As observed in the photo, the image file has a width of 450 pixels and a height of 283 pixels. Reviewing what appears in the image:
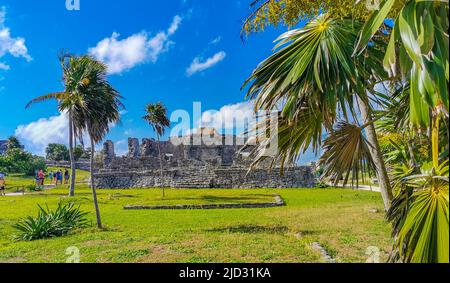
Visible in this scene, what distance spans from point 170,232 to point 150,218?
2859 millimetres

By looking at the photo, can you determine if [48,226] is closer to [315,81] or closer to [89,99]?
[89,99]

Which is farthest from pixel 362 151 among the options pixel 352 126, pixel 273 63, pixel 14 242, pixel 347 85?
pixel 14 242

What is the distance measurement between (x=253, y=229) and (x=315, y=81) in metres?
6.41

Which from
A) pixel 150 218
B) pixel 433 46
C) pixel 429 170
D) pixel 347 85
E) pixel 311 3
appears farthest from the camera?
pixel 150 218

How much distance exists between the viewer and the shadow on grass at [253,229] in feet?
27.9

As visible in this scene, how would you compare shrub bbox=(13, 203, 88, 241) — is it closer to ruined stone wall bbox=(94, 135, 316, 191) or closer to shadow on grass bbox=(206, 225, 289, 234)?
shadow on grass bbox=(206, 225, 289, 234)

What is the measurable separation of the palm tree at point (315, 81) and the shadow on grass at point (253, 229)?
4808mm

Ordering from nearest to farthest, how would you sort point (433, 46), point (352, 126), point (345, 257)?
point (433, 46), point (352, 126), point (345, 257)

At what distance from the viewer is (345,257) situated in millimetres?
5902

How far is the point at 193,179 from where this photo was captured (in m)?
26.3

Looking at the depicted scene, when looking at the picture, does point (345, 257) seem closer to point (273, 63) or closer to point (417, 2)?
point (273, 63)

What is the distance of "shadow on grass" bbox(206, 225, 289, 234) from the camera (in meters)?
8.50

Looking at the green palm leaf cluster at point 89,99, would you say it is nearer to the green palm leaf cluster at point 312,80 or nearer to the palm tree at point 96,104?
the palm tree at point 96,104
